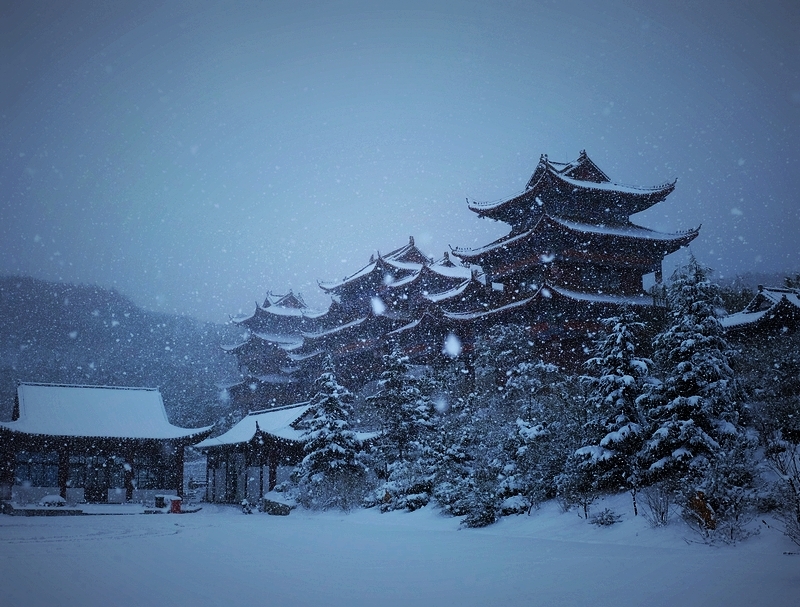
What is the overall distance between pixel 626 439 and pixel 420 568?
17.7 feet

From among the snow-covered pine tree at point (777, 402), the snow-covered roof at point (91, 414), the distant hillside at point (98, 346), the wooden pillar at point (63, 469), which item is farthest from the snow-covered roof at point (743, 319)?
the distant hillside at point (98, 346)

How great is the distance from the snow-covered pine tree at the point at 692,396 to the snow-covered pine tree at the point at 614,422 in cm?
35

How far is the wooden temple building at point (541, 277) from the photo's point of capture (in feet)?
81.0

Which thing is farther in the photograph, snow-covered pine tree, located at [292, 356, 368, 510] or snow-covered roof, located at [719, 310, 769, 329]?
snow-covered pine tree, located at [292, 356, 368, 510]

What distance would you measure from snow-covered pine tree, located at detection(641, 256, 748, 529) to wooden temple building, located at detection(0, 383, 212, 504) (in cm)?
2134

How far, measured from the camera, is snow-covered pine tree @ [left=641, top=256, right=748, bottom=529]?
10.1m

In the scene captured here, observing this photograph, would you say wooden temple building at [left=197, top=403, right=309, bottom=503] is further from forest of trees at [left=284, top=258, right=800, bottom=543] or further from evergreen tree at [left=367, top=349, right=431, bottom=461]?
evergreen tree at [left=367, top=349, right=431, bottom=461]

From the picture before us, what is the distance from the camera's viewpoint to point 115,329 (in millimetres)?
65438

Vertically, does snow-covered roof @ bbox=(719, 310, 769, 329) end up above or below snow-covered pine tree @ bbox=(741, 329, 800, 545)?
above

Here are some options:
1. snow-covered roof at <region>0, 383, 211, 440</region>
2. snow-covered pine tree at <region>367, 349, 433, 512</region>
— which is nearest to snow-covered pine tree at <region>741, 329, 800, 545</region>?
snow-covered pine tree at <region>367, 349, 433, 512</region>

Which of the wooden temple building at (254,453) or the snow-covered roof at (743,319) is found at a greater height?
the snow-covered roof at (743,319)

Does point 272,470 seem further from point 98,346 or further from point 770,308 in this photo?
point 98,346

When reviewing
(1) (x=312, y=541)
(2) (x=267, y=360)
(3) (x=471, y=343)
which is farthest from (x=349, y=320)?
(1) (x=312, y=541)

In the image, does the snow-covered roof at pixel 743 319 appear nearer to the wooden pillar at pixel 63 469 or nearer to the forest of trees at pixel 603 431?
the forest of trees at pixel 603 431
